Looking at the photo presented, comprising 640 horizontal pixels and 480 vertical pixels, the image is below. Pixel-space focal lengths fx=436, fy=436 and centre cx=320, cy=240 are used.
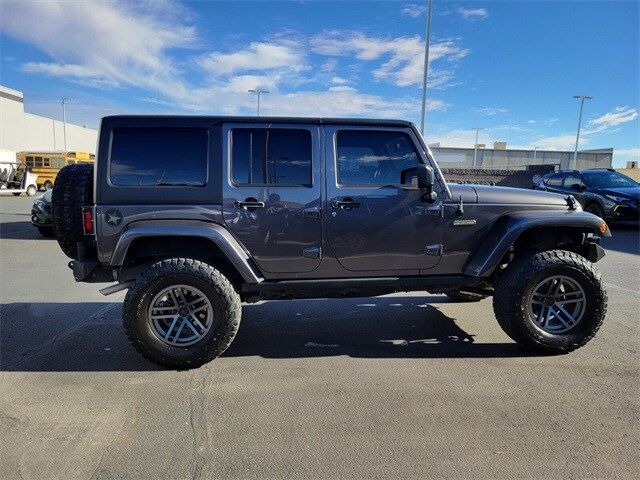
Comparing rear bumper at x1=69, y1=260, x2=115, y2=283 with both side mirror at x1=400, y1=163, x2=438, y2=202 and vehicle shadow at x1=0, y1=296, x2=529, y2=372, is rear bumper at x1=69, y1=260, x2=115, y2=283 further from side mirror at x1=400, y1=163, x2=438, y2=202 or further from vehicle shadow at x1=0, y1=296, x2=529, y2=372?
side mirror at x1=400, y1=163, x2=438, y2=202

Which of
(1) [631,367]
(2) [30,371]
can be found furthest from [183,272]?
(1) [631,367]

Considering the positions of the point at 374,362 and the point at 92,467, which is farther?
the point at 374,362

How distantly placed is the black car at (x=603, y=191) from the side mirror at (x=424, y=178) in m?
11.1

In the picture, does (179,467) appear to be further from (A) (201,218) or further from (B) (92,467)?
(A) (201,218)

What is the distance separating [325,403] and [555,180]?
46.0ft

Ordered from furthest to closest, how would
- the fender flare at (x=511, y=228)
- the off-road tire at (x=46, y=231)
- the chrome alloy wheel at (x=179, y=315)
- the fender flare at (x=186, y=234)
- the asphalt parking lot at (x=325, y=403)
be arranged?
the off-road tire at (x=46, y=231), the fender flare at (x=511, y=228), the chrome alloy wheel at (x=179, y=315), the fender flare at (x=186, y=234), the asphalt parking lot at (x=325, y=403)

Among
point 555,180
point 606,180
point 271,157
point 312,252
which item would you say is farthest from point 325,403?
point 555,180

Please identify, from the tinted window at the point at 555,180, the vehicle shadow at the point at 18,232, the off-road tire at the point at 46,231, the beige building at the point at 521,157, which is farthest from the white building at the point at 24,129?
the tinted window at the point at 555,180

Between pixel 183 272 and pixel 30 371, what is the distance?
1.50m

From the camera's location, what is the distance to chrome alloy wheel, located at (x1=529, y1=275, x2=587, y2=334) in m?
3.91

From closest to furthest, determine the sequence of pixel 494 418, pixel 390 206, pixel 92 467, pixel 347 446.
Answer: pixel 92 467, pixel 347 446, pixel 494 418, pixel 390 206

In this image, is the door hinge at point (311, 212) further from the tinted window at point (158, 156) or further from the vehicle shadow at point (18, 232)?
the vehicle shadow at point (18, 232)

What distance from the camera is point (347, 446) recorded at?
2574 mm

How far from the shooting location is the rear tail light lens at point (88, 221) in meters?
3.58
